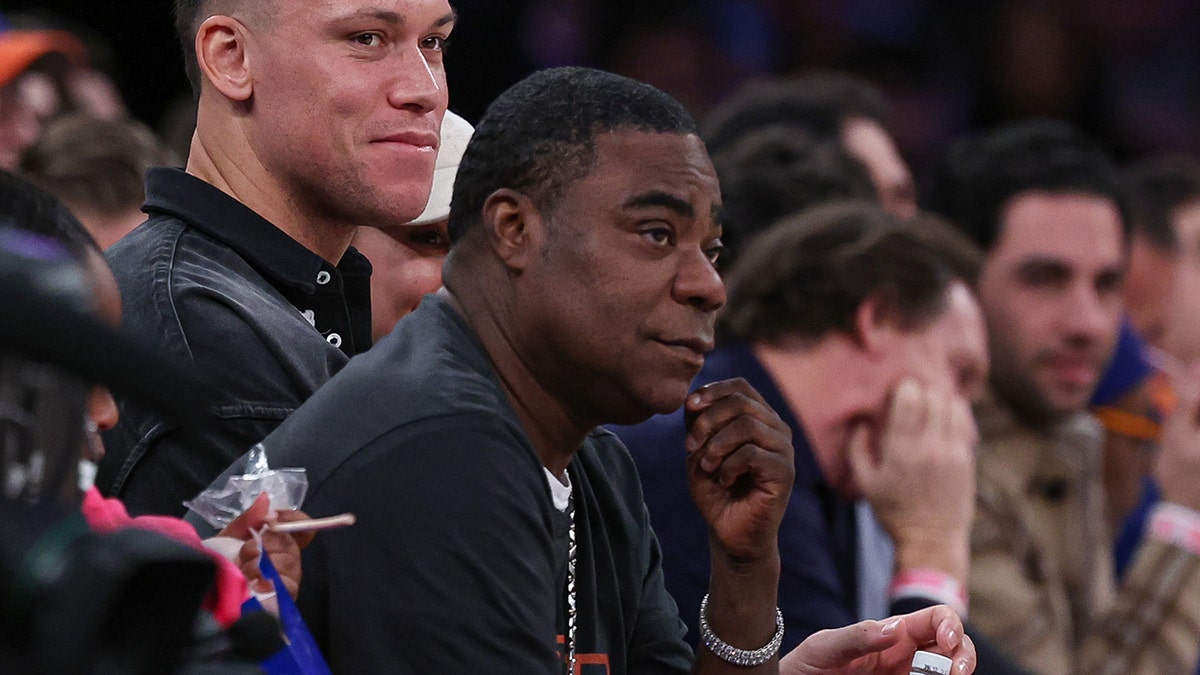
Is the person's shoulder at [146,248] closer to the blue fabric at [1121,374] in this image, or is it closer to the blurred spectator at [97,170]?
the blurred spectator at [97,170]

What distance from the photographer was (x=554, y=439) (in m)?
1.95

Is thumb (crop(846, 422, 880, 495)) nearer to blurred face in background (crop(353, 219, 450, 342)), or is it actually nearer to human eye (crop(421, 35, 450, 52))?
blurred face in background (crop(353, 219, 450, 342))

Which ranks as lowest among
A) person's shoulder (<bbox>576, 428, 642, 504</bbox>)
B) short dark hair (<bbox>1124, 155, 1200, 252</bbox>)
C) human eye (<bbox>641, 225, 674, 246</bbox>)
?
short dark hair (<bbox>1124, 155, 1200, 252</bbox>)

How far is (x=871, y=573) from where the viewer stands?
355 cm

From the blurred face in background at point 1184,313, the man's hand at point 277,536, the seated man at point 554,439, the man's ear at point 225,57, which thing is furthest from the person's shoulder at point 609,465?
the blurred face in background at point 1184,313

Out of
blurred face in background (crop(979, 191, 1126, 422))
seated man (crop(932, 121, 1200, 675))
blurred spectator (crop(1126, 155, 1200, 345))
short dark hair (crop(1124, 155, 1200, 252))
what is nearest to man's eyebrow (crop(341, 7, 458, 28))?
seated man (crop(932, 121, 1200, 675))

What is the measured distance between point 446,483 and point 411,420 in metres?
0.08

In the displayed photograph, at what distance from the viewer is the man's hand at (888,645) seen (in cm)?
209

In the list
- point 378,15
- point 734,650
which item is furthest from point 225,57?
point 734,650

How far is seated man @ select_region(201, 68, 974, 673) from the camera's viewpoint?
5.60 ft

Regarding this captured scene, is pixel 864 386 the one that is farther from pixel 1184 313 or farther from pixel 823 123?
pixel 1184 313

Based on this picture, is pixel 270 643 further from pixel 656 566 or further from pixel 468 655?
pixel 656 566

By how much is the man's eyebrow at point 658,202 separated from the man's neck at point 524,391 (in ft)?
0.61

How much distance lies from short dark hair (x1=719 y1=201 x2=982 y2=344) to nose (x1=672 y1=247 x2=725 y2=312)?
1602 millimetres
